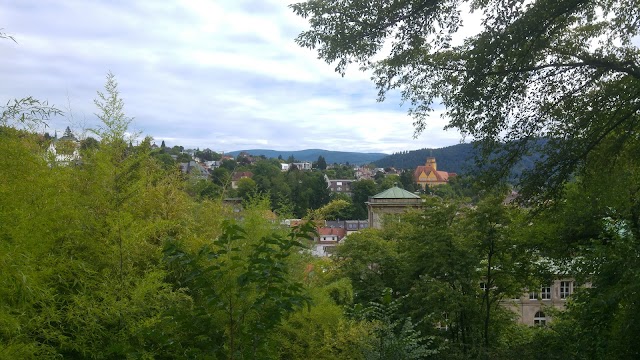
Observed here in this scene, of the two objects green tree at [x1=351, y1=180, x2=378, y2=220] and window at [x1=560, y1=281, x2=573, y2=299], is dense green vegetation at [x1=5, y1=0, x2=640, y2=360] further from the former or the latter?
green tree at [x1=351, y1=180, x2=378, y2=220]

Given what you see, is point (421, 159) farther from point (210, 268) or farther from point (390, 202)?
point (210, 268)

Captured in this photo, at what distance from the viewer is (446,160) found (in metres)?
106

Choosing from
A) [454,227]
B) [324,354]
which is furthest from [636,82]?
[454,227]

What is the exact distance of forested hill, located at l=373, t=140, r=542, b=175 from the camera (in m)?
5.59

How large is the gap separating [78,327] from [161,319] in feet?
1.90

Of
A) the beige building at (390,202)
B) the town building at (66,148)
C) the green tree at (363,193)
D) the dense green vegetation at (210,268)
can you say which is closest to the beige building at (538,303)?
the beige building at (390,202)

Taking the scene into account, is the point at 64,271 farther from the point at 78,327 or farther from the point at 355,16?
the point at 355,16

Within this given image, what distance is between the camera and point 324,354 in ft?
19.0

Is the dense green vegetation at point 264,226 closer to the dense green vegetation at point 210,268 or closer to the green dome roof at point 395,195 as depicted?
the dense green vegetation at point 210,268

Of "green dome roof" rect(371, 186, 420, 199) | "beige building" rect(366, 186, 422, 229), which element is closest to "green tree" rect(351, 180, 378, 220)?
"green dome roof" rect(371, 186, 420, 199)

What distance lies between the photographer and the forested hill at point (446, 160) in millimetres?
5590

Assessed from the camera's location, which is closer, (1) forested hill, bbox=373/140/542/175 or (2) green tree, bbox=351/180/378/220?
(1) forested hill, bbox=373/140/542/175

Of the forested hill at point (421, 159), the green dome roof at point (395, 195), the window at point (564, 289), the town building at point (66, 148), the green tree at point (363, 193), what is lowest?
the window at point (564, 289)

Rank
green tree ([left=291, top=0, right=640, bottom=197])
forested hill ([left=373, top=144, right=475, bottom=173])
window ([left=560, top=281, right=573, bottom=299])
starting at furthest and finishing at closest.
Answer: forested hill ([left=373, top=144, right=475, bottom=173]), window ([left=560, top=281, right=573, bottom=299]), green tree ([left=291, top=0, right=640, bottom=197])
